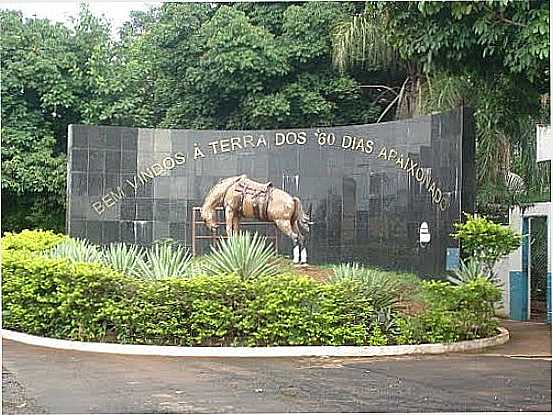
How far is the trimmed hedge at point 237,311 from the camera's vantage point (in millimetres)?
10320

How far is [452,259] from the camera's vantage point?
12.8 m

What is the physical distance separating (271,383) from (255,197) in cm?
596

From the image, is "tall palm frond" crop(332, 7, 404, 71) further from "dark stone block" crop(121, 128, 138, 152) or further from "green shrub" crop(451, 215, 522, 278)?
"green shrub" crop(451, 215, 522, 278)

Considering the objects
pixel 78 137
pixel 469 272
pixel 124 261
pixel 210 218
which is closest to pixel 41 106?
pixel 78 137

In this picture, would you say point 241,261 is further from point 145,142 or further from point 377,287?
point 145,142

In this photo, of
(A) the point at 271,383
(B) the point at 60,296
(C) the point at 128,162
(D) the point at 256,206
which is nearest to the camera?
(A) the point at 271,383

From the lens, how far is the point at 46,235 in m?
15.2

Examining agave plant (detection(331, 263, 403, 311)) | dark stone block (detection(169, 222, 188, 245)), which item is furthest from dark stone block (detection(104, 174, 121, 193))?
agave plant (detection(331, 263, 403, 311))

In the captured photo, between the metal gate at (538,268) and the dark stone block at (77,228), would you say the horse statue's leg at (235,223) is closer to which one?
the dark stone block at (77,228)

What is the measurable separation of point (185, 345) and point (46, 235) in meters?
5.56

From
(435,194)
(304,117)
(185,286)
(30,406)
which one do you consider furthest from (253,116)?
(30,406)

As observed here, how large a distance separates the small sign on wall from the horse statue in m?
2.35

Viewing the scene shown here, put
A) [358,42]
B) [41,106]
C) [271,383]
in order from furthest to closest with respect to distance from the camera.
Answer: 1. [41,106]
2. [358,42]
3. [271,383]

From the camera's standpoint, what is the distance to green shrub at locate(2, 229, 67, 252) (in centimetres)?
1396
